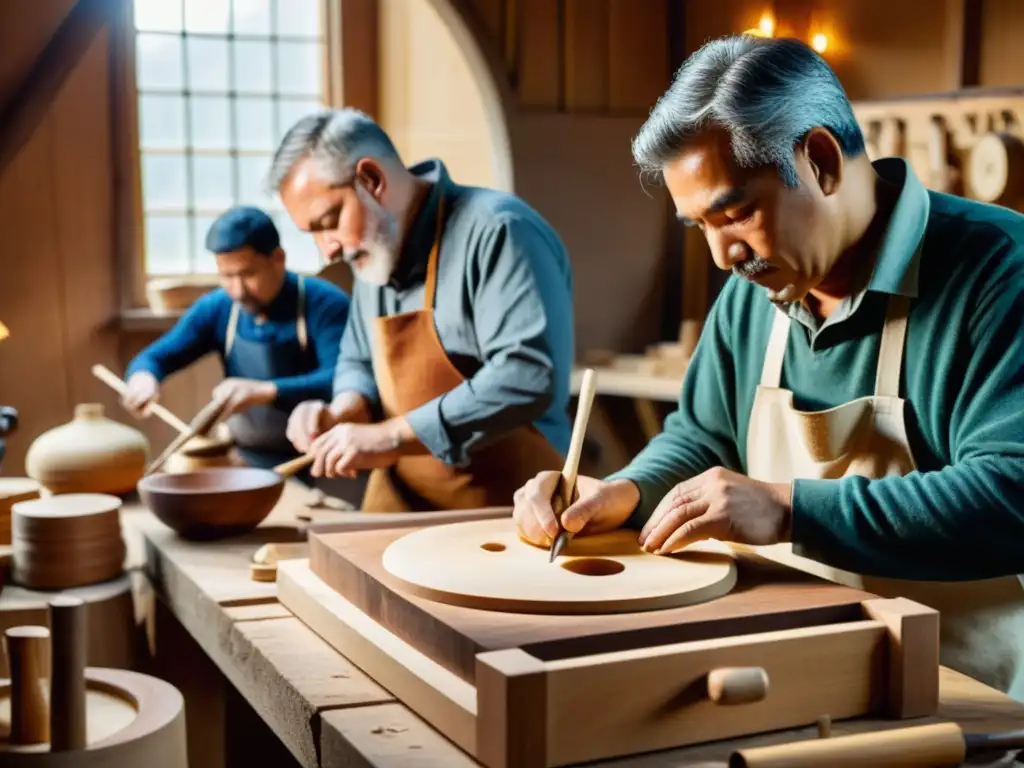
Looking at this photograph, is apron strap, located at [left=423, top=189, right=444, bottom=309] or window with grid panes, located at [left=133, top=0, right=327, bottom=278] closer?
apron strap, located at [left=423, top=189, right=444, bottom=309]

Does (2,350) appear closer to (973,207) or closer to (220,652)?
(220,652)

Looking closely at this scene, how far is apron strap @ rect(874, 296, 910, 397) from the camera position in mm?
1975

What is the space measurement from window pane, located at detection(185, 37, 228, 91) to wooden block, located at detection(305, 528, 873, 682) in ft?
15.7

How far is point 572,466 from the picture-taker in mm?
1929

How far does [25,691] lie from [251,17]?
194 inches

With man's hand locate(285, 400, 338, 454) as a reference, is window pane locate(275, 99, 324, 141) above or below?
above

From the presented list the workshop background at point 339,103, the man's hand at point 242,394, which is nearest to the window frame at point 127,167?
the workshop background at point 339,103

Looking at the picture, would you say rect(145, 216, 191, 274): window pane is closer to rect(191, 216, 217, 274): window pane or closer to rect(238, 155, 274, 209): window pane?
rect(191, 216, 217, 274): window pane

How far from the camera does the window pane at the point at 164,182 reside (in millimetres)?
6027

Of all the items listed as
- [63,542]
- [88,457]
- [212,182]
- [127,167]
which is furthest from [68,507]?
[212,182]

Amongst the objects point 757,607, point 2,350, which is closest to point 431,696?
point 757,607

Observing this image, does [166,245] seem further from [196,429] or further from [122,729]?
[122,729]

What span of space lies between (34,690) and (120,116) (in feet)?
14.3

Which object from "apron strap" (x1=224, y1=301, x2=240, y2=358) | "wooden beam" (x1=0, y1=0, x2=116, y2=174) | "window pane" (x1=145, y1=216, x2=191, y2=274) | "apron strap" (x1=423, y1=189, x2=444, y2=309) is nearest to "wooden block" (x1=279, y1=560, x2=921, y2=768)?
"apron strap" (x1=423, y1=189, x2=444, y2=309)
